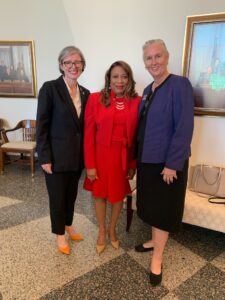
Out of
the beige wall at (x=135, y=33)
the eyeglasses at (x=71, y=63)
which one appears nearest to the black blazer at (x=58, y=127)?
the eyeglasses at (x=71, y=63)

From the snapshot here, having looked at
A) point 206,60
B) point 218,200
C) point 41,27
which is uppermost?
point 41,27

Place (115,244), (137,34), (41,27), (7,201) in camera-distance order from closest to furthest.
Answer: (115,244), (137,34), (7,201), (41,27)

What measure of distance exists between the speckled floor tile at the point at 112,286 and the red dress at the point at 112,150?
0.53m

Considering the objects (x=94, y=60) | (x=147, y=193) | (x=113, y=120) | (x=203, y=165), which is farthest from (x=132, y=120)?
(x=94, y=60)

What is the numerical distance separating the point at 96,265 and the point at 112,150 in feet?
3.01

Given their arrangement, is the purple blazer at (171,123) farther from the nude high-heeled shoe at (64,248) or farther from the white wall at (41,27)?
the white wall at (41,27)

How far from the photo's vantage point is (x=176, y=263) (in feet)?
6.48

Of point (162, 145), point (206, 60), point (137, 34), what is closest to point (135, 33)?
point (137, 34)

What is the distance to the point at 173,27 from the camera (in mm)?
2432

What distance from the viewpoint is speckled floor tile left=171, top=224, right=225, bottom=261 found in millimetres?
2137

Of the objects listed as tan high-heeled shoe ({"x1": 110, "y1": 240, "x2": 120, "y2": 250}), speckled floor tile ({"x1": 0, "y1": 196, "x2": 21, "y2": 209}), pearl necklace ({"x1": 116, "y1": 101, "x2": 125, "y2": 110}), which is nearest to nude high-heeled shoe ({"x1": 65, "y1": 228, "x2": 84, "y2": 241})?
tan high-heeled shoe ({"x1": 110, "y1": 240, "x2": 120, "y2": 250})

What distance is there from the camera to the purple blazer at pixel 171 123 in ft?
4.79

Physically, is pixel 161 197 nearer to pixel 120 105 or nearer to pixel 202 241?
pixel 120 105

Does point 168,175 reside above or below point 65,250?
above
